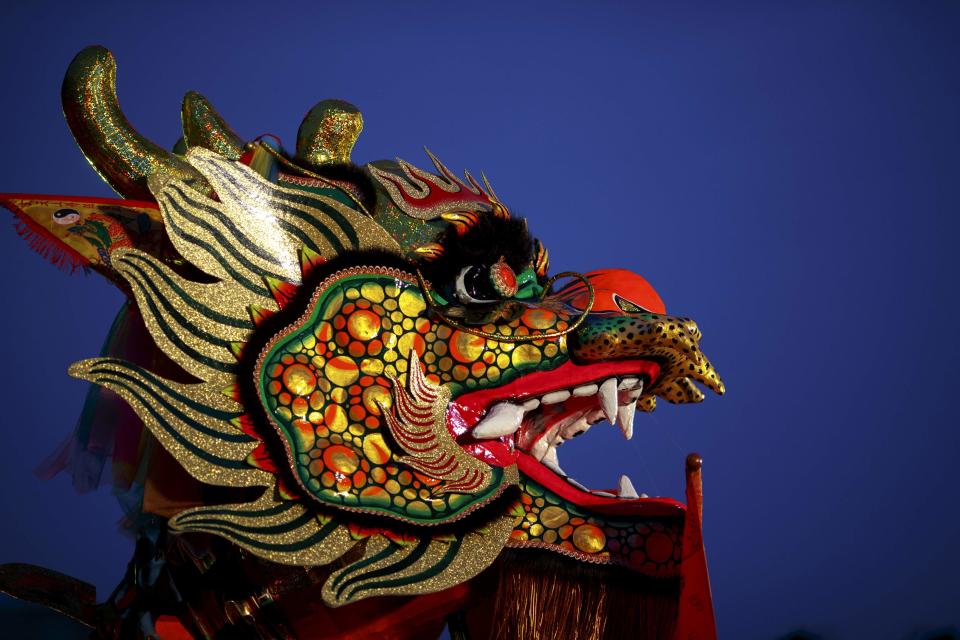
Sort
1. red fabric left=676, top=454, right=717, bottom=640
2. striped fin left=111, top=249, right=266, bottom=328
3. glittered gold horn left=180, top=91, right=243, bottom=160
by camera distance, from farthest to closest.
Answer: glittered gold horn left=180, top=91, right=243, bottom=160 < striped fin left=111, top=249, right=266, bottom=328 < red fabric left=676, top=454, right=717, bottom=640

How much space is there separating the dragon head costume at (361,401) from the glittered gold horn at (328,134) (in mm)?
54

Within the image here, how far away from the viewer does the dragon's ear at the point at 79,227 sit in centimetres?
143

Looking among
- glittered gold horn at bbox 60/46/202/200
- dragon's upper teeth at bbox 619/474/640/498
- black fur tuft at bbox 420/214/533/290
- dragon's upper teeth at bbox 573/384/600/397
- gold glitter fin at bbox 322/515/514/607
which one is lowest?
gold glitter fin at bbox 322/515/514/607

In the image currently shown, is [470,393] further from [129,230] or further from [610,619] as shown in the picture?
[129,230]

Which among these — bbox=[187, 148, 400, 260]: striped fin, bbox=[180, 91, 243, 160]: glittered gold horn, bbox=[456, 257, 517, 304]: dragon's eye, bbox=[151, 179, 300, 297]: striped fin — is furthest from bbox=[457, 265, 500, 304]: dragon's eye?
bbox=[180, 91, 243, 160]: glittered gold horn

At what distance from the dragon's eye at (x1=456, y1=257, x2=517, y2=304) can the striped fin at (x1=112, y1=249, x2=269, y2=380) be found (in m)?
0.28

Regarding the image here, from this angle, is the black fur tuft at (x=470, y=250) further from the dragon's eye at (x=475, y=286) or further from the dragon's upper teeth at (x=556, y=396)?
the dragon's upper teeth at (x=556, y=396)

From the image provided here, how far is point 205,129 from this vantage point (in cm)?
156

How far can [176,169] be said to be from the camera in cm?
145

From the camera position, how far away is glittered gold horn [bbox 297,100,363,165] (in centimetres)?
150

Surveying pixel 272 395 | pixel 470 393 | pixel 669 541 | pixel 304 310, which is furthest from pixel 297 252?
pixel 669 541

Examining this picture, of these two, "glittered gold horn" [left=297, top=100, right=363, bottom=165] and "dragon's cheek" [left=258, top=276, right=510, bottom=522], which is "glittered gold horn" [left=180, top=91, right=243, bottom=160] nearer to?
"glittered gold horn" [left=297, top=100, right=363, bottom=165]

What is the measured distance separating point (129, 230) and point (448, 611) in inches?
28.3

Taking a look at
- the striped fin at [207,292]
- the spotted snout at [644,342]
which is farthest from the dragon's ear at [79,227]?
the spotted snout at [644,342]
